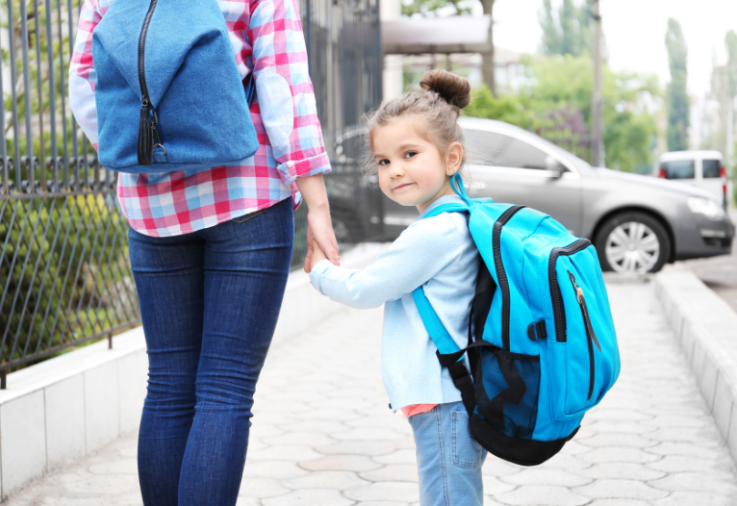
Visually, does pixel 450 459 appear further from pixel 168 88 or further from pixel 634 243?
pixel 634 243

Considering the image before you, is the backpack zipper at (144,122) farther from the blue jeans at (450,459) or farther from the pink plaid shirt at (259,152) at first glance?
the blue jeans at (450,459)

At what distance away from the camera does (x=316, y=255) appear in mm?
1929

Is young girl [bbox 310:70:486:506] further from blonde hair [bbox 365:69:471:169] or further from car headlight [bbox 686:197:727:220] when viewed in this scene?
car headlight [bbox 686:197:727:220]

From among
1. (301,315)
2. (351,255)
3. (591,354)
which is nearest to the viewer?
(591,354)

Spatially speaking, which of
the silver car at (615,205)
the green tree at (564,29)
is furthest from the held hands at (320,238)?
the green tree at (564,29)

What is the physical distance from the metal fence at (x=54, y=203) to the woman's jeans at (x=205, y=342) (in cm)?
120

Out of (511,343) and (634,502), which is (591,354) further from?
(634,502)

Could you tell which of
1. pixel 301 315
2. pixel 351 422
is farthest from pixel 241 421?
pixel 301 315

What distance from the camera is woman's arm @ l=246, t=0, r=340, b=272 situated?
5.94 ft

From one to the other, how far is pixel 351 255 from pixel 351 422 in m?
4.15

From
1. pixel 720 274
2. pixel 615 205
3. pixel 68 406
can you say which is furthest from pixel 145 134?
pixel 720 274

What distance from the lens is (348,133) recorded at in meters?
7.93

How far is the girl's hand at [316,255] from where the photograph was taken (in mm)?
1922

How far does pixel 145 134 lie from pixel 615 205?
8318 millimetres
